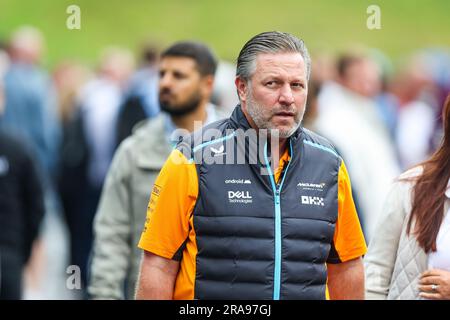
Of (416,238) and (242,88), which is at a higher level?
(242,88)

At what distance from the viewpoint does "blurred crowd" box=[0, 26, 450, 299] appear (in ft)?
37.8

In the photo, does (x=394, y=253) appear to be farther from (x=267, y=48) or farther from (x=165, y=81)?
(x=165, y=81)

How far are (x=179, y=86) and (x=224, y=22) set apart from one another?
22.3 meters

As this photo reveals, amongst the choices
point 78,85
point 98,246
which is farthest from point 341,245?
point 78,85

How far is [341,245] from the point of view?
7000 mm

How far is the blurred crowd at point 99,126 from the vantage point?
1151cm

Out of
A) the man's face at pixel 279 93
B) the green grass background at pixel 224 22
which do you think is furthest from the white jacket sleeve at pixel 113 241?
the green grass background at pixel 224 22

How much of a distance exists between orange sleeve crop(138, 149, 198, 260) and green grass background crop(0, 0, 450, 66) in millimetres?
21432

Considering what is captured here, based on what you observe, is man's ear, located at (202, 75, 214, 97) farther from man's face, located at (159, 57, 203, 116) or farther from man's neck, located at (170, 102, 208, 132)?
man's neck, located at (170, 102, 208, 132)

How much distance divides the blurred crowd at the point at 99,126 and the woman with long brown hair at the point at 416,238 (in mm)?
1203

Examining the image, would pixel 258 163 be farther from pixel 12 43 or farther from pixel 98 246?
pixel 12 43

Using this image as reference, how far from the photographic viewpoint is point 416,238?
721 centimetres

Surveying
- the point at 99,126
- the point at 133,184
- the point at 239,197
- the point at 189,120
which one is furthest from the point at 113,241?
the point at 99,126

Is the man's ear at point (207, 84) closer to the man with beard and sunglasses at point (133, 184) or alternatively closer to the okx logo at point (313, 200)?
the man with beard and sunglasses at point (133, 184)
